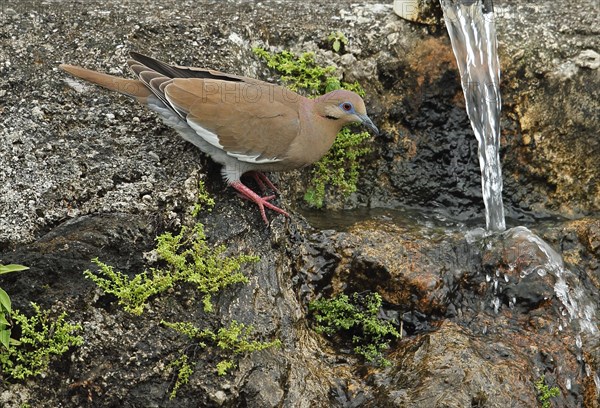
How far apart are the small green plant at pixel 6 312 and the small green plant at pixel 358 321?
6.03 ft

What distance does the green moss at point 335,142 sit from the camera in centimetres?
612

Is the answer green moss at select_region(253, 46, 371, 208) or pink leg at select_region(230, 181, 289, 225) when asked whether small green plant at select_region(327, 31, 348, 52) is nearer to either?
green moss at select_region(253, 46, 371, 208)

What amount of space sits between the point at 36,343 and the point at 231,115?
1780mm

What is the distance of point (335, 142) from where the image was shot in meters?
6.16

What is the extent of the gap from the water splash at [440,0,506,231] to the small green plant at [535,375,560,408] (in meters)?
1.59

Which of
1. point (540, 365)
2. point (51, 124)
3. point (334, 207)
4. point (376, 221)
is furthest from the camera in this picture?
Answer: point (334, 207)

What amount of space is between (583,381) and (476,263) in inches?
39.7

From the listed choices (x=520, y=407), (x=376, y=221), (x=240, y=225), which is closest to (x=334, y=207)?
(x=376, y=221)

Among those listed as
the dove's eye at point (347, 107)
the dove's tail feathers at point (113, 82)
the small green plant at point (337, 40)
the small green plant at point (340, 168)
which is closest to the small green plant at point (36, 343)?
the dove's tail feathers at point (113, 82)

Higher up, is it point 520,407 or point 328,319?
point 520,407

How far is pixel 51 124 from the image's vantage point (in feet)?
16.7

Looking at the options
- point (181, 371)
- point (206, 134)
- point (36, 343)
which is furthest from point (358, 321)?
point (36, 343)

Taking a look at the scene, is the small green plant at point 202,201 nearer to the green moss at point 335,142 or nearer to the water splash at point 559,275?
the green moss at point 335,142

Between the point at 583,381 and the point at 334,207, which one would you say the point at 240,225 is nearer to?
the point at 334,207
